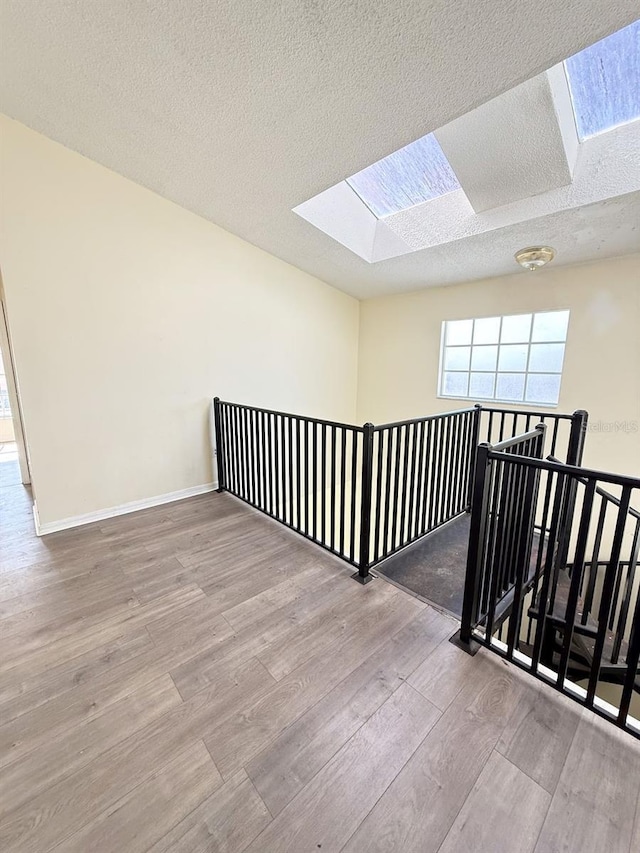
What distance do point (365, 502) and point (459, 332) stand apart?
2.95 metres

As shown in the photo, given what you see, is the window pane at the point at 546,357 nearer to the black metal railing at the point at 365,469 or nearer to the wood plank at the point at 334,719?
the black metal railing at the point at 365,469

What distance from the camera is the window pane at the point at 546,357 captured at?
339 cm

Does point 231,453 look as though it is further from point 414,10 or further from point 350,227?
point 414,10

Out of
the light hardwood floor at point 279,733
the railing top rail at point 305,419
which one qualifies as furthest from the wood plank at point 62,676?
the railing top rail at point 305,419

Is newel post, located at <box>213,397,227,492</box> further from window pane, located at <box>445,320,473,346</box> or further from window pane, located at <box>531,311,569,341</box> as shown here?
window pane, located at <box>531,311,569,341</box>

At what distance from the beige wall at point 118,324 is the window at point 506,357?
84.4 inches

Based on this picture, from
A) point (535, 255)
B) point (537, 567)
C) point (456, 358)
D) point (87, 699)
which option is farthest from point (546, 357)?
point (87, 699)

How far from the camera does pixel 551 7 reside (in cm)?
129

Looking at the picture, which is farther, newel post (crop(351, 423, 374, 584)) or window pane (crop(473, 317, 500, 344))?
window pane (crop(473, 317, 500, 344))

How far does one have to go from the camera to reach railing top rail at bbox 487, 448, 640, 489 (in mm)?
1154

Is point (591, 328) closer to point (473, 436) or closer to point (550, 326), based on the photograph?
point (550, 326)

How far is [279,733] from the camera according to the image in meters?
1.26

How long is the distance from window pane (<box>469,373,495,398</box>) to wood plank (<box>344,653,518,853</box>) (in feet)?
10.2

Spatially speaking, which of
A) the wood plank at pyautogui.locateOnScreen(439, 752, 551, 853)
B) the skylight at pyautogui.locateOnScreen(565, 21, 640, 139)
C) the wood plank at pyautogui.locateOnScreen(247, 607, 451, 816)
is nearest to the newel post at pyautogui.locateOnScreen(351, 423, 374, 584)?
the wood plank at pyautogui.locateOnScreen(247, 607, 451, 816)
